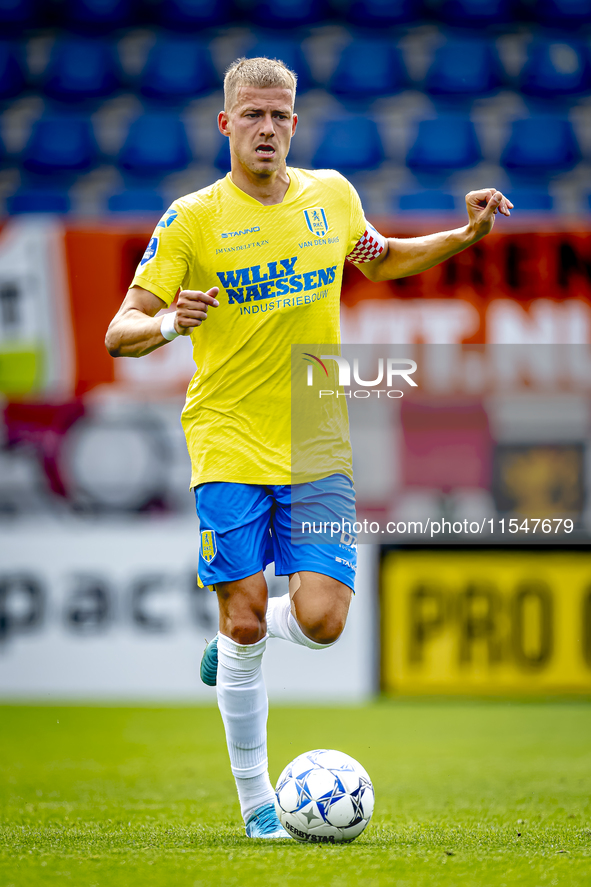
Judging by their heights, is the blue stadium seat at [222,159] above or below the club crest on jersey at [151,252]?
above

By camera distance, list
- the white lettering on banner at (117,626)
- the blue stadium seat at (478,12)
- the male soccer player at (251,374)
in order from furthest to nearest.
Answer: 1. the blue stadium seat at (478,12)
2. the white lettering on banner at (117,626)
3. the male soccer player at (251,374)

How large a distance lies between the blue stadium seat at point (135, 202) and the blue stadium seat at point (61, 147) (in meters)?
0.58

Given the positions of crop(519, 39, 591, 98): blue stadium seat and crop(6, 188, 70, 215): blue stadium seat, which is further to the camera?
crop(519, 39, 591, 98): blue stadium seat

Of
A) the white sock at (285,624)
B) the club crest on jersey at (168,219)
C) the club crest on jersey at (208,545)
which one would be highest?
the club crest on jersey at (168,219)

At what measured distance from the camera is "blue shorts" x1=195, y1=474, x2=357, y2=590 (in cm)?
333

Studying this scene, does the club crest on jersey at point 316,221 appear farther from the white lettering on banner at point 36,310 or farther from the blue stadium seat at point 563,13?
the blue stadium seat at point 563,13

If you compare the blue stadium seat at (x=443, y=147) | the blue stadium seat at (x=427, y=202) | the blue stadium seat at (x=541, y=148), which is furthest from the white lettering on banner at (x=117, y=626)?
the blue stadium seat at (x=541, y=148)

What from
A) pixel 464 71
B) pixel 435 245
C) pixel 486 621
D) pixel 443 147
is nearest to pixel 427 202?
pixel 443 147


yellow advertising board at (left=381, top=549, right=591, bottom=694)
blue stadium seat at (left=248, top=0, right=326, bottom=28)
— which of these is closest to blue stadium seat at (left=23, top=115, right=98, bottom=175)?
blue stadium seat at (left=248, top=0, right=326, bottom=28)

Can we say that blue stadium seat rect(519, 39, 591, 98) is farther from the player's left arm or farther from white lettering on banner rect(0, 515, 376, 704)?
the player's left arm

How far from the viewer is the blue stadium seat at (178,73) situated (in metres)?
10.4

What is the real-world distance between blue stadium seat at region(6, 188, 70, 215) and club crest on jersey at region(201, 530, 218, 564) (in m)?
6.90

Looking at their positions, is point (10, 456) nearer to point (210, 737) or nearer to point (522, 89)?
point (210, 737)

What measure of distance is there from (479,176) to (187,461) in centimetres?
378
